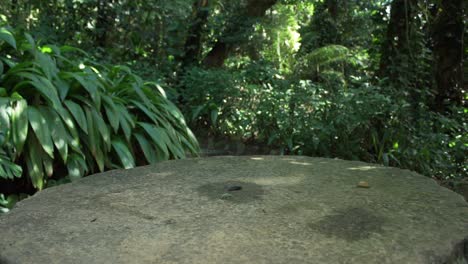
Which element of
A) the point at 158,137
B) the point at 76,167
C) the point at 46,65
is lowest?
the point at 76,167

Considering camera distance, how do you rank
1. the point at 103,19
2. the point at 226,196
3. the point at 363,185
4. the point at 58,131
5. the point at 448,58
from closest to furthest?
the point at 226,196, the point at 363,185, the point at 58,131, the point at 448,58, the point at 103,19

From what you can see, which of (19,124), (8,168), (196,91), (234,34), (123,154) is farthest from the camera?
(234,34)

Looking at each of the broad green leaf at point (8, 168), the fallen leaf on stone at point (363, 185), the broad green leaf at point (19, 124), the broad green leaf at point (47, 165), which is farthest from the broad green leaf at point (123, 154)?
the fallen leaf on stone at point (363, 185)

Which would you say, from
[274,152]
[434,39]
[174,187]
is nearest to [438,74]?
[434,39]

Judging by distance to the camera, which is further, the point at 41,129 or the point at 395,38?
the point at 395,38

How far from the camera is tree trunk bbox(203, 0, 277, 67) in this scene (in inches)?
263

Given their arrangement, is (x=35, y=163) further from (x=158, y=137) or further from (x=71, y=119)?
(x=158, y=137)

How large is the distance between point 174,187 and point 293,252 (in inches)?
30.9

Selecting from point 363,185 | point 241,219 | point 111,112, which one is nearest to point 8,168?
point 111,112

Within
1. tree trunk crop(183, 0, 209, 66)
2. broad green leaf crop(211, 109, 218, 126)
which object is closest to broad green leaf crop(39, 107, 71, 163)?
broad green leaf crop(211, 109, 218, 126)

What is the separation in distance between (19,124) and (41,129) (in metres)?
0.13

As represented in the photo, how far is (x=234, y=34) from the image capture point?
6762mm

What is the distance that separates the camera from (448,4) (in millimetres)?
6047

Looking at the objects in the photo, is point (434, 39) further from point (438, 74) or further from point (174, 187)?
point (174, 187)
